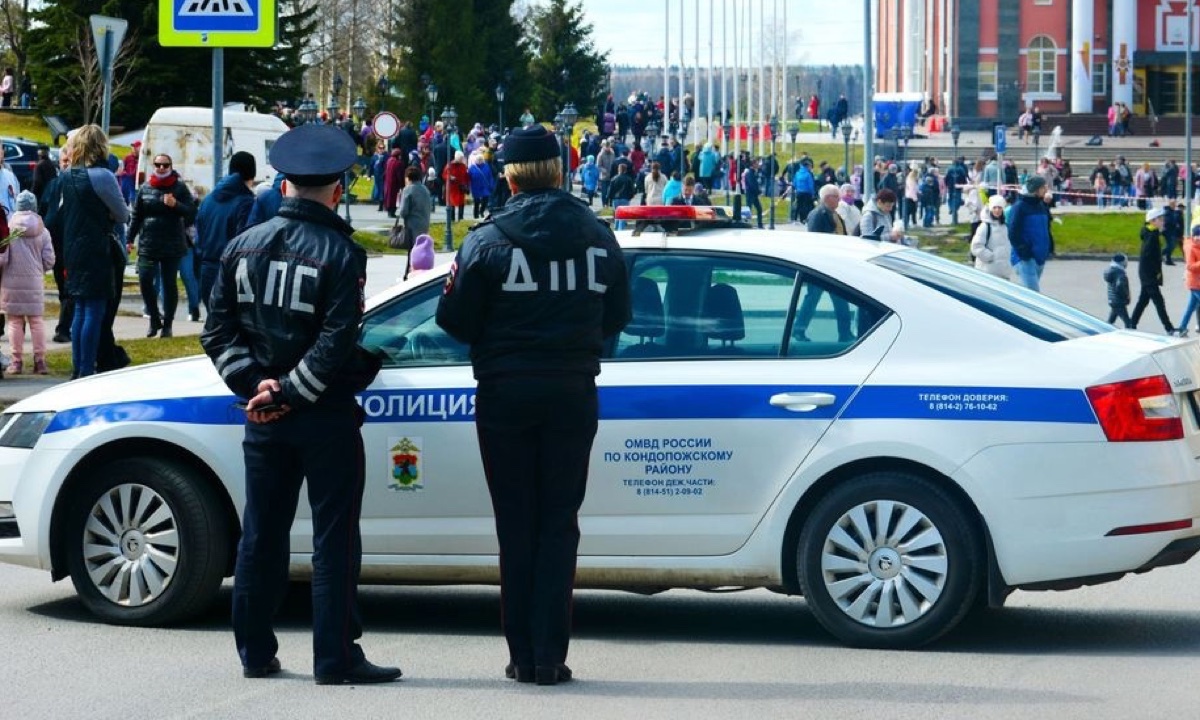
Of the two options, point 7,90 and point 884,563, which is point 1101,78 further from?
point 884,563

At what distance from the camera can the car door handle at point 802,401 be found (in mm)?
6852

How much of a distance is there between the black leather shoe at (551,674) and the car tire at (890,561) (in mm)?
979

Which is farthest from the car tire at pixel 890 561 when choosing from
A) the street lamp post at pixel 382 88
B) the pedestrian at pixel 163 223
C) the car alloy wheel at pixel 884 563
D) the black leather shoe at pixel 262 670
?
the street lamp post at pixel 382 88

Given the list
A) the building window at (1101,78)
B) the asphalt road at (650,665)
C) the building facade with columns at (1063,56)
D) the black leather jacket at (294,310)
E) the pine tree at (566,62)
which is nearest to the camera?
the black leather jacket at (294,310)

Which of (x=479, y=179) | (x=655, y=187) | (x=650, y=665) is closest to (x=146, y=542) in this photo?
(x=650, y=665)

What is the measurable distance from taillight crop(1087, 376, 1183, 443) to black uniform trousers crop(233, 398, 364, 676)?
2.48 metres

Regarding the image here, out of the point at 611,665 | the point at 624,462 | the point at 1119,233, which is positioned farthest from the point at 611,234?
the point at 1119,233

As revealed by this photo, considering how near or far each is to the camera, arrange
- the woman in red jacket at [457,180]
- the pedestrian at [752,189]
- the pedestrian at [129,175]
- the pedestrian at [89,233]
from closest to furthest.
→ the pedestrian at [89,233], the pedestrian at [129,175], the woman in red jacket at [457,180], the pedestrian at [752,189]

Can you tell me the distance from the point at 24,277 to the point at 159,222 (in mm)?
2864

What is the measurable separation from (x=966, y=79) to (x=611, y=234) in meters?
97.0

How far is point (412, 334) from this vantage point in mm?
7195

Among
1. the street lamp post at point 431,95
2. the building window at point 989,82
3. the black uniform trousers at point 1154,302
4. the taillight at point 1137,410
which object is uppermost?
the building window at point 989,82

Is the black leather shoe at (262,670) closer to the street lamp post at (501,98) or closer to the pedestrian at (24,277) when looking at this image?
the pedestrian at (24,277)

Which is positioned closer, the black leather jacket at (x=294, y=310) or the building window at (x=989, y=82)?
the black leather jacket at (x=294, y=310)
